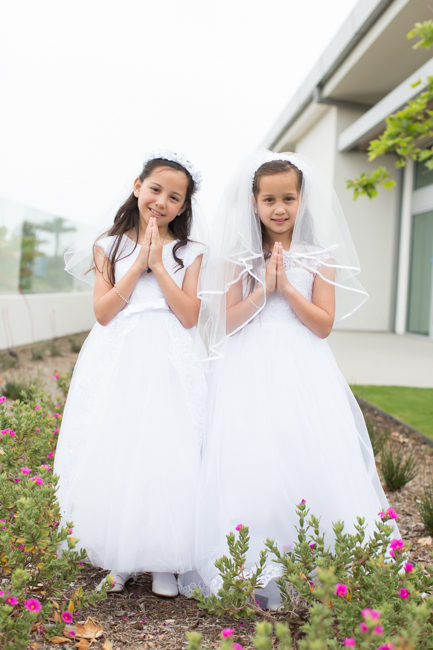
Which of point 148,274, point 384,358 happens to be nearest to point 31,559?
point 148,274

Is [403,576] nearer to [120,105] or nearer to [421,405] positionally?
[421,405]

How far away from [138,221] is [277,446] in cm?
126

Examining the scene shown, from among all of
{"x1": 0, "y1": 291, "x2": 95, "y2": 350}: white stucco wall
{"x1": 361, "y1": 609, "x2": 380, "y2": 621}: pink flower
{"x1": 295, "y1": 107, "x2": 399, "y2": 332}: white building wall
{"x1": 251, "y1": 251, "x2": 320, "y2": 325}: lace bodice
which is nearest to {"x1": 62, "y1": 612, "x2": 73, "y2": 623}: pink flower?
{"x1": 361, "y1": 609, "x2": 380, "y2": 621}: pink flower

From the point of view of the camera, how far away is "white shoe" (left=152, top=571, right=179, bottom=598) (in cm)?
202

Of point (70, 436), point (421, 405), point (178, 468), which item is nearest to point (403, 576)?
point (178, 468)

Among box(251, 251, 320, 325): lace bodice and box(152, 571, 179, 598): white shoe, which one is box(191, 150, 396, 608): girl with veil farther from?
box(152, 571, 179, 598): white shoe

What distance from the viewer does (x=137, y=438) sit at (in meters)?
2.12

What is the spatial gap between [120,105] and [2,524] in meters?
10.6

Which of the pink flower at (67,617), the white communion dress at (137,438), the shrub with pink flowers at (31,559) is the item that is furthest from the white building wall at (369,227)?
the pink flower at (67,617)

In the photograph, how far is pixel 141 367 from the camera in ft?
7.28

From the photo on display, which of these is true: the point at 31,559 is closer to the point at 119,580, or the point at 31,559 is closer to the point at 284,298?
the point at 119,580

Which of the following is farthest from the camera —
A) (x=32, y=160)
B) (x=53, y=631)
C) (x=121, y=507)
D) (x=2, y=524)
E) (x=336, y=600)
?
(x=32, y=160)

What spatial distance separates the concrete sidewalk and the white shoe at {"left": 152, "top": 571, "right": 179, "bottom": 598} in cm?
467

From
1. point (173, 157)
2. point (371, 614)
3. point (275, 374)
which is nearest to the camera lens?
point (371, 614)
